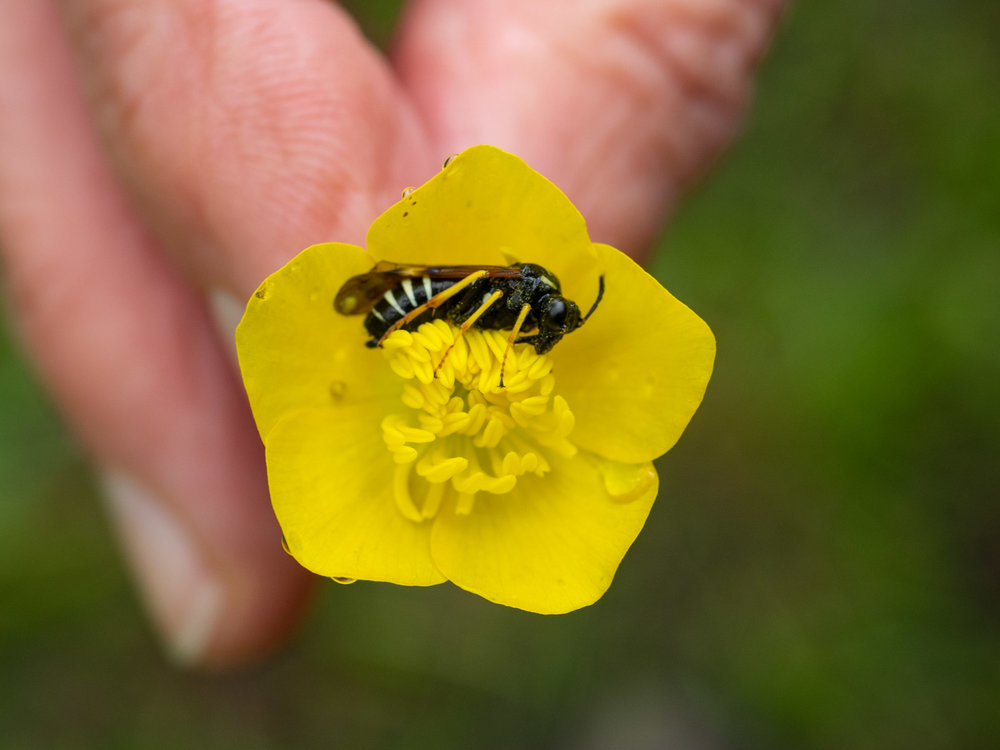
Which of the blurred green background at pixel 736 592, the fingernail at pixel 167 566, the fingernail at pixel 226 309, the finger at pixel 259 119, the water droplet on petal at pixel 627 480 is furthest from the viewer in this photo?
the blurred green background at pixel 736 592

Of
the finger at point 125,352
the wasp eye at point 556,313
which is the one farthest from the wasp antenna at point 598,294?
the finger at point 125,352

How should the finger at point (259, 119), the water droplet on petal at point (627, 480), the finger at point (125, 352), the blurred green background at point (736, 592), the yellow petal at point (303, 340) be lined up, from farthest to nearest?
the blurred green background at point (736, 592)
the finger at point (125, 352)
the finger at point (259, 119)
the water droplet on petal at point (627, 480)
the yellow petal at point (303, 340)

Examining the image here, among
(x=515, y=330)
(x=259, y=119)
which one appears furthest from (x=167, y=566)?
(x=515, y=330)

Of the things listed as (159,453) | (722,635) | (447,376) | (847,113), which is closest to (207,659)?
(159,453)

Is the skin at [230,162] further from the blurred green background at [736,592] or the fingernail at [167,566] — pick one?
the blurred green background at [736,592]

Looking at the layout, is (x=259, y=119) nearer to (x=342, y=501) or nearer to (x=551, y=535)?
(x=342, y=501)

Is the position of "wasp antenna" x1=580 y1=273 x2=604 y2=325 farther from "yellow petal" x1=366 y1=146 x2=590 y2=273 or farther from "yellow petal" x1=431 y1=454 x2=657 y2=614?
"yellow petal" x1=431 y1=454 x2=657 y2=614

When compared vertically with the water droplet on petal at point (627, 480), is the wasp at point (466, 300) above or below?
above
